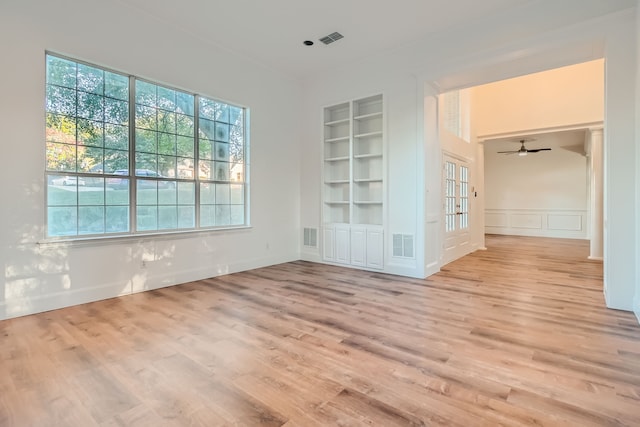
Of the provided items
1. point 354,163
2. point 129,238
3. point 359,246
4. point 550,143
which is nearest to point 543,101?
point 550,143

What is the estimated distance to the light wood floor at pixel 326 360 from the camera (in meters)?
1.73

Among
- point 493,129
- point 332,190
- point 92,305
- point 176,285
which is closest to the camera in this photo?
point 92,305

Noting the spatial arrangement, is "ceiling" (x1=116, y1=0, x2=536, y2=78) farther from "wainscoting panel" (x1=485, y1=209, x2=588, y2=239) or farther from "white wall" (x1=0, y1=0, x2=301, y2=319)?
"wainscoting panel" (x1=485, y1=209, x2=588, y2=239)

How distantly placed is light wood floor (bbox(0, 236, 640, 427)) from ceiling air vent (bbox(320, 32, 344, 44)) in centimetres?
364

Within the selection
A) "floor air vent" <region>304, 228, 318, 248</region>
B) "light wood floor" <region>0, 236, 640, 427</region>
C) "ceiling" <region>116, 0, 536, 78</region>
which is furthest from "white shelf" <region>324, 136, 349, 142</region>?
"light wood floor" <region>0, 236, 640, 427</region>

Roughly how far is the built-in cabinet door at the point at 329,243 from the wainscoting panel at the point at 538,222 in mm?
8333

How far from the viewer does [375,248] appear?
5375 millimetres

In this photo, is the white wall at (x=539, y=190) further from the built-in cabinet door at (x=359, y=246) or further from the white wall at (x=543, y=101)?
the built-in cabinet door at (x=359, y=246)

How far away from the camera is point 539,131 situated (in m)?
7.00

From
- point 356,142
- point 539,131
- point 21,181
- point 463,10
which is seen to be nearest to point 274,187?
point 356,142

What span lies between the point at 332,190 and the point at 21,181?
444cm

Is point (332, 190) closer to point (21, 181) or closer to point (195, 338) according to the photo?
point (195, 338)

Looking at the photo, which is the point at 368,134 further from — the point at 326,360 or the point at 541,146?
the point at 541,146

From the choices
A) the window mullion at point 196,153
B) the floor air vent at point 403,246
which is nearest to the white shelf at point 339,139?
the floor air vent at point 403,246
